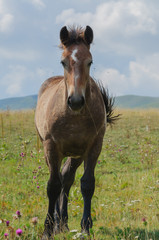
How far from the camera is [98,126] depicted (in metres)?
3.72

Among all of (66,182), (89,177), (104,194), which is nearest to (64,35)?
(89,177)

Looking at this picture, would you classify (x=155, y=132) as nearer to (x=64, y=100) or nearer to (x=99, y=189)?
(x=99, y=189)

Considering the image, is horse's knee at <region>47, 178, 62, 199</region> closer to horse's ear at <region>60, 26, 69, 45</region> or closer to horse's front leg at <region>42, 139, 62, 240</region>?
horse's front leg at <region>42, 139, 62, 240</region>

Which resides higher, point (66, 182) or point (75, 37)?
point (75, 37)

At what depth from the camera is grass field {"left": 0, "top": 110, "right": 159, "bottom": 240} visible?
11.7ft

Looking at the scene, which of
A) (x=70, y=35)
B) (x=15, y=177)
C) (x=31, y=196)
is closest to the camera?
(x=70, y=35)

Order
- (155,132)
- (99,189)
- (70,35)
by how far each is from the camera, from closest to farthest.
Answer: (70,35)
(99,189)
(155,132)

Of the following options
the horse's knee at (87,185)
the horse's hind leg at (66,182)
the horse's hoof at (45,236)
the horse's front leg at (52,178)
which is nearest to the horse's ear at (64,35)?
the horse's front leg at (52,178)

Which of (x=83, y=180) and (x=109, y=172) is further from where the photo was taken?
(x=109, y=172)

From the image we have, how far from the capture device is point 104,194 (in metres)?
5.80

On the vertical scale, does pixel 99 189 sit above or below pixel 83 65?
below

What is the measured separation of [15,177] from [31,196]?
6.48ft

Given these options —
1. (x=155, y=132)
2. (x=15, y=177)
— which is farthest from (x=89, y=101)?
(x=155, y=132)

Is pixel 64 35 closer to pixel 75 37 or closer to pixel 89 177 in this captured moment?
pixel 75 37
